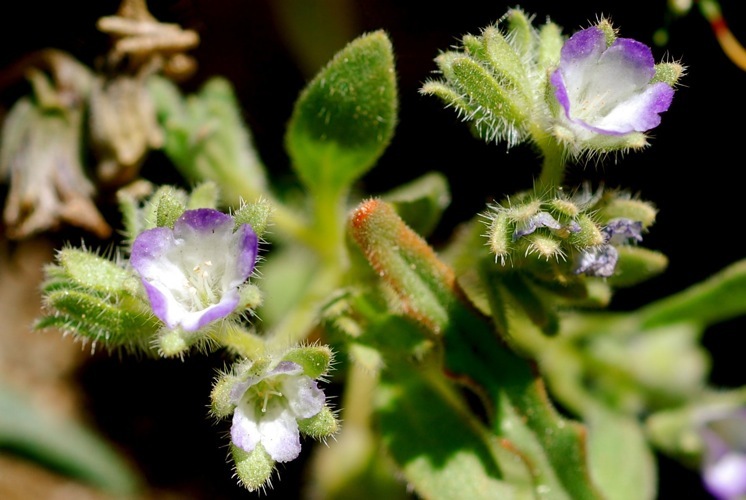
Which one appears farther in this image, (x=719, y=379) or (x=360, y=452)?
(x=719, y=379)

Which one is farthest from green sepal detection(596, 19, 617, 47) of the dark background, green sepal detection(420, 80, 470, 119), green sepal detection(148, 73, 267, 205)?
green sepal detection(148, 73, 267, 205)

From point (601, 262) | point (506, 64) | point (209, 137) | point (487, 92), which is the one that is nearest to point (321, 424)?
point (601, 262)

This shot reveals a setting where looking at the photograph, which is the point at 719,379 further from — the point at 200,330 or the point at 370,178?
the point at 200,330

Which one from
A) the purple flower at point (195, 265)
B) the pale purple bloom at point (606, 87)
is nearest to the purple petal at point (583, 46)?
the pale purple bloom at point (606, 87)

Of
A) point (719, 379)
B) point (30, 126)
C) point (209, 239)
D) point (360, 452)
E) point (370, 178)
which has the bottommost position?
point (360, 452)

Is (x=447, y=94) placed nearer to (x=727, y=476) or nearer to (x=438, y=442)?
(x=438, y=442)

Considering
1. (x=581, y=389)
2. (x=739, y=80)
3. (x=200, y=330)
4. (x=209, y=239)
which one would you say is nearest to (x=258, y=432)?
(x=200, y=330)

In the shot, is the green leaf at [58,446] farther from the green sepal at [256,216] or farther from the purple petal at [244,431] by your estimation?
the green sepal at [256,216]
